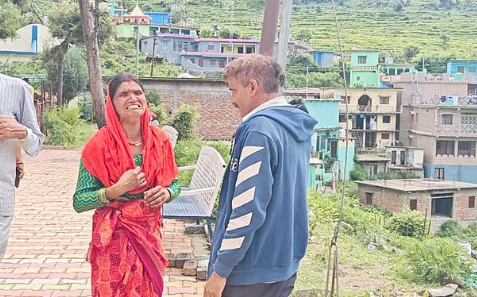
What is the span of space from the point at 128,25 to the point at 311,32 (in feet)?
80.2

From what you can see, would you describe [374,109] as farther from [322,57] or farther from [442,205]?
[322,57]

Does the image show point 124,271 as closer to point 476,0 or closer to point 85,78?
point 85,78

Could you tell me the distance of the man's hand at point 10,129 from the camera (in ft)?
7.38

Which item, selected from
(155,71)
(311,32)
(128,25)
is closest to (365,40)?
(311,32)

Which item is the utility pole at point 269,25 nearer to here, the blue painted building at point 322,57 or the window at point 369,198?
the window at point 369,198

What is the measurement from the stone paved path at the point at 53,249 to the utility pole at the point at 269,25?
1497 mm

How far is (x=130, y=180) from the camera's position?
7.13ft

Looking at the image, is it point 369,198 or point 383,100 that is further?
point 383,100

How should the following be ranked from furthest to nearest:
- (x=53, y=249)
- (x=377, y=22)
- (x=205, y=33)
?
(x=377, y=22) → (x=205, y=33) → (x=53, y=249)

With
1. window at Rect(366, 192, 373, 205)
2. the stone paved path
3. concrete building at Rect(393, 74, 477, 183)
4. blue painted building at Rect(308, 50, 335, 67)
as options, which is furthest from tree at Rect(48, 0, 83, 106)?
blue painted building at Rect(308, 50, 335, 67)

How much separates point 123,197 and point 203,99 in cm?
1839

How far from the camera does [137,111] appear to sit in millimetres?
2268

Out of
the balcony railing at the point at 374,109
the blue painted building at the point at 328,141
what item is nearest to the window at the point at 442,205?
the blue painted building at the point at 328,141

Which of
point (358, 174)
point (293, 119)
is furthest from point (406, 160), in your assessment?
point (293, 119)
